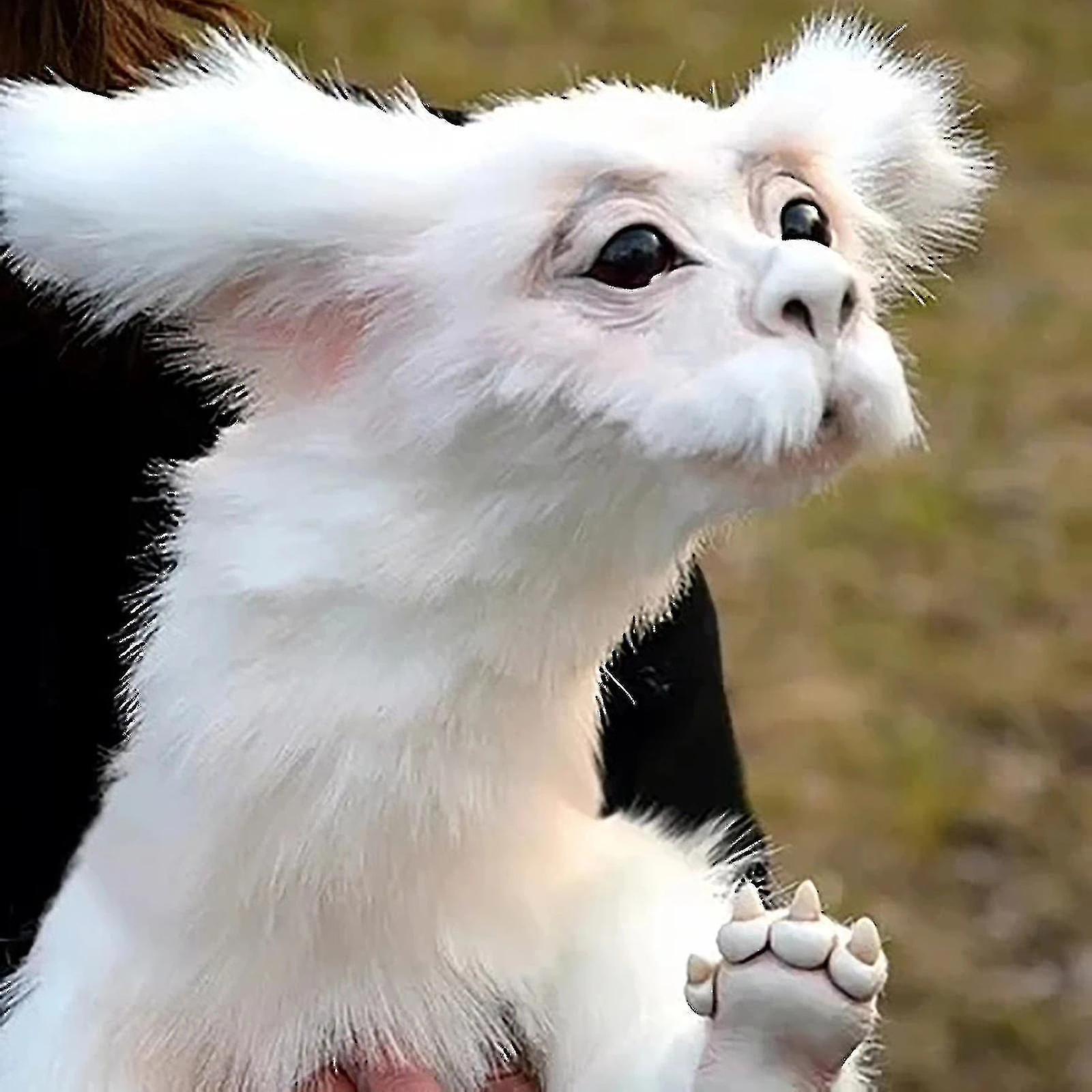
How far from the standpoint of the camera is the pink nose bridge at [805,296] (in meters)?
0.68

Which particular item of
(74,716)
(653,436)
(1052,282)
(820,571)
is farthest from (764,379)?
(1052,282)

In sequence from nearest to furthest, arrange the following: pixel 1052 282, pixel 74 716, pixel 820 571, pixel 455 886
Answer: pixel 455 886
pixel 74 716
pixel 820 571
pixel 1052 282

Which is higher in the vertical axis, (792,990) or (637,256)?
(637,256)

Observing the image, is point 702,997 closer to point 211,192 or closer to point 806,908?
point 806,908

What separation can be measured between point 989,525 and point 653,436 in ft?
5.41

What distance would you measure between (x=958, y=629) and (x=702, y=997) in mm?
1452

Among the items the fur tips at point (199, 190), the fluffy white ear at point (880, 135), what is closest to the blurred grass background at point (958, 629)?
the fluffy white ear at point (880, 135)

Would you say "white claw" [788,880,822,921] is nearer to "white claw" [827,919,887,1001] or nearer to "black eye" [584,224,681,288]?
"white claw" [827,919,887,1001]

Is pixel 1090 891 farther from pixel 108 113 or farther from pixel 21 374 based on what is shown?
pixel 108 113

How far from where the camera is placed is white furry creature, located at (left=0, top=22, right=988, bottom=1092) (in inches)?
28.1

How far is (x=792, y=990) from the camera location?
737mm

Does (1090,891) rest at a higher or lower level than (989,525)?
lower

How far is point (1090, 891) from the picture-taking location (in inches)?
74.6

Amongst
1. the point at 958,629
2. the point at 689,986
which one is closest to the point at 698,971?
the point at 689,986
